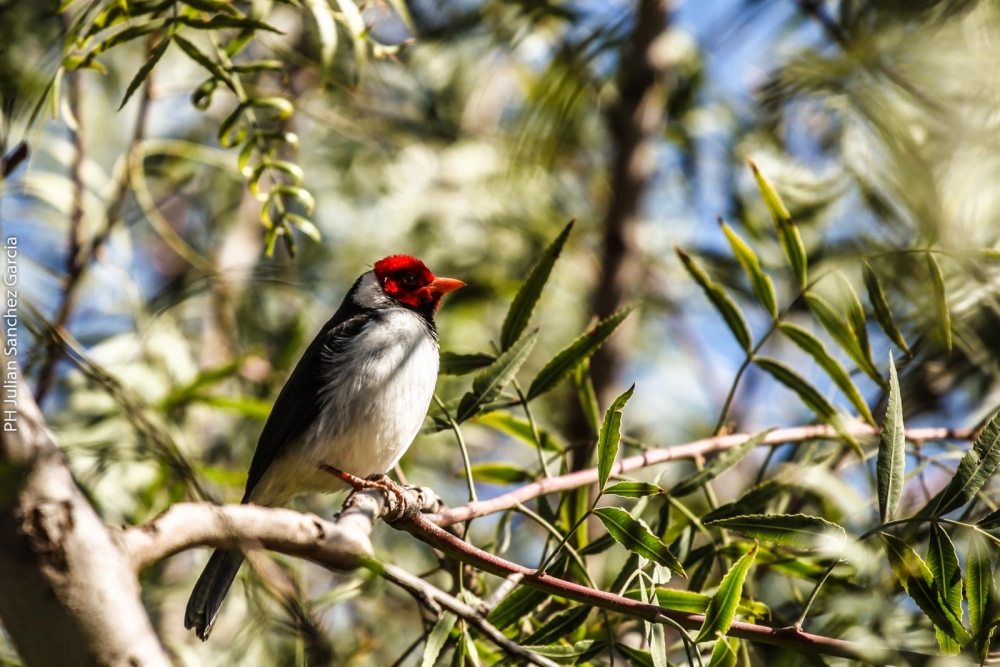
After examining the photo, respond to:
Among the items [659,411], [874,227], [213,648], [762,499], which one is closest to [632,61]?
[874,227]

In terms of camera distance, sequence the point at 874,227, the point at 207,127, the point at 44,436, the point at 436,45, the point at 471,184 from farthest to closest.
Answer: the point at 207,127, the point at 471,184, the point at 436,45, the point at 874,227, the point at 44,436

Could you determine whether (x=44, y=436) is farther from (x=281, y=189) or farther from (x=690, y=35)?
(x=690, y=35)

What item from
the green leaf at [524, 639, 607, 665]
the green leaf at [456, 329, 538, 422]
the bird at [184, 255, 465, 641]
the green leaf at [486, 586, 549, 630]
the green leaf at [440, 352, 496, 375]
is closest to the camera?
the green leaf at [524, 639, 607, 665]

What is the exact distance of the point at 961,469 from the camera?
2.09m

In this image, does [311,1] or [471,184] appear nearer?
[311,1]

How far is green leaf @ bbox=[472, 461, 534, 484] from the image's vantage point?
333 centimetres

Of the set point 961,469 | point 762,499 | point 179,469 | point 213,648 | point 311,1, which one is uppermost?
point 311,1

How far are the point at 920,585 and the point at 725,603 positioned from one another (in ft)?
1.58

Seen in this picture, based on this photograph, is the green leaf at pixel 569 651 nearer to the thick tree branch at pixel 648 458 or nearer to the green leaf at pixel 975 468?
the thick tree branch at pixel 648 458

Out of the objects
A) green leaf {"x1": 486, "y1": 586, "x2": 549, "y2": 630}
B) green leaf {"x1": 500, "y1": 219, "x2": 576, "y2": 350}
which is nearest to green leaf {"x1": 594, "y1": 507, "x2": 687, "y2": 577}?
green leaf {"x1": 486, "y1": 586, "x2": 549, "y2": 630}

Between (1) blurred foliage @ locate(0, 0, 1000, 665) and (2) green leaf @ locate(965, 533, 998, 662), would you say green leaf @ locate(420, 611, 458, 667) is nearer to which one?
(1) blurred foliage @ locate(0, 0, 1000, 665)

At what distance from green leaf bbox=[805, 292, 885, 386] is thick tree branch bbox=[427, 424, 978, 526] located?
0.31 m

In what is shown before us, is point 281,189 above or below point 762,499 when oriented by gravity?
above

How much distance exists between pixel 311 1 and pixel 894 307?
2690 mm
